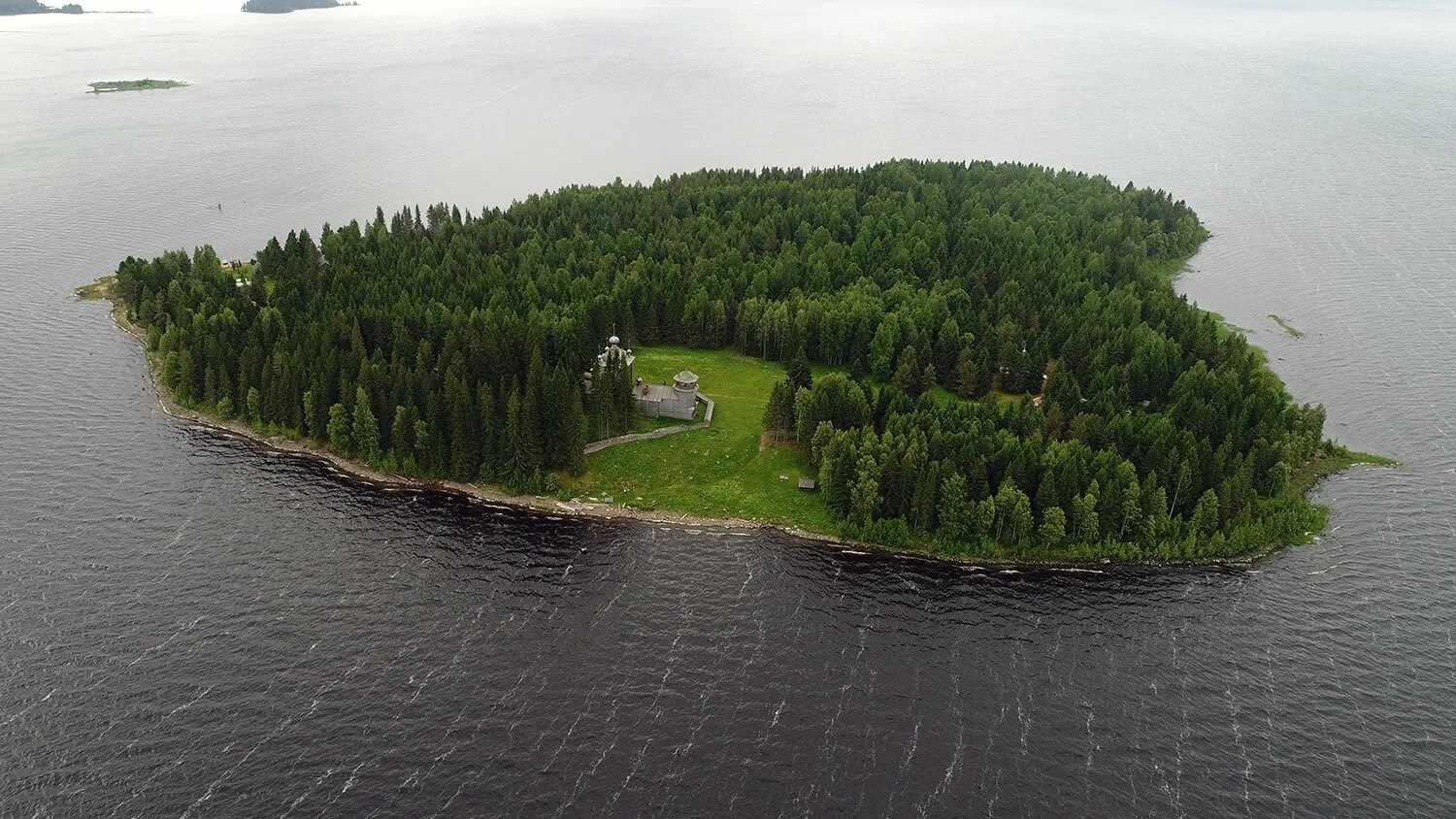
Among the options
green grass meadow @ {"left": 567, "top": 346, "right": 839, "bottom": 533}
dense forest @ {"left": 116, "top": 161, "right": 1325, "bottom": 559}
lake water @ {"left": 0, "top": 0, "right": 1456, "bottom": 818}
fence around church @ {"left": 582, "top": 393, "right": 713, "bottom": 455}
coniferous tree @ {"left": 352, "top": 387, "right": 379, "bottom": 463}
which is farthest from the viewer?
fence around church @ {"left": 582, "top": 393, "right": 713, "bottom": 455}

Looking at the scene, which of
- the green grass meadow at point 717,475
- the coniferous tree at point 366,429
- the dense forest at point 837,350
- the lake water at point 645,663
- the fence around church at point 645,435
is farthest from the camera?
the fence around church at point 645,435

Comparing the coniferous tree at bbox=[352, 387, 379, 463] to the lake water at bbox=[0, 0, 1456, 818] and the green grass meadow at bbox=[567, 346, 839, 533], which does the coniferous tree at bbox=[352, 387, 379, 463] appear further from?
the green grass meadow at bbox=[567, 346, 839, 533]

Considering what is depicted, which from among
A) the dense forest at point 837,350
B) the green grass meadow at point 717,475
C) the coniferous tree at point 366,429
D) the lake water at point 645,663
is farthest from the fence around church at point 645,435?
the coniferous tree at point 366,429

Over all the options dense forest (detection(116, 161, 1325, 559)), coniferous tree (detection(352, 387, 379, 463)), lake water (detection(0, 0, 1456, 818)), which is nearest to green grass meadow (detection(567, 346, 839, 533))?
dense forest (detection(116, 161, 1325, 559))

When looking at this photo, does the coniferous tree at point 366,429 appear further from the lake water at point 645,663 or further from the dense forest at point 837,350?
the lake water at point 645,663

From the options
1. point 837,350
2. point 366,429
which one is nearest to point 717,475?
point 837,350

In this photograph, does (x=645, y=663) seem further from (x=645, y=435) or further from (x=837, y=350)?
(x=837, y=350)

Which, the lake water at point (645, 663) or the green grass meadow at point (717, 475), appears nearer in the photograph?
Answer: the lake water at point (645, 663)

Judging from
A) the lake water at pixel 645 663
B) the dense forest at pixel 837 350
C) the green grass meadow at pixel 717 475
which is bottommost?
the lake water at pixel 645 663

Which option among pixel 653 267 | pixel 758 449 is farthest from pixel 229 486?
pixel 653 267
